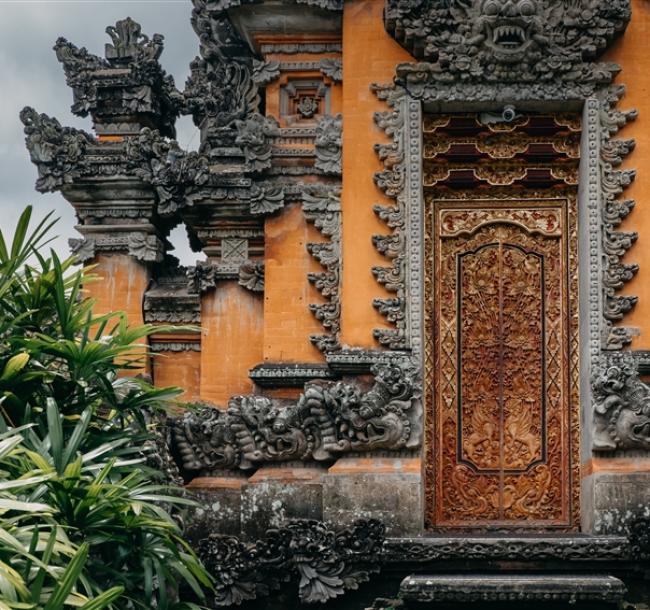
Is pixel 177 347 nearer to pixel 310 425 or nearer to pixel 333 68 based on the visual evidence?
pixel 310 425

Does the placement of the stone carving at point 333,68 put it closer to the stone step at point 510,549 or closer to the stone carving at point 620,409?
the stone carving at point 620,409

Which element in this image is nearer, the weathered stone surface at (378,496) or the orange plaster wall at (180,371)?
the weathered stone surface at (378,496)

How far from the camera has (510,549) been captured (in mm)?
13430

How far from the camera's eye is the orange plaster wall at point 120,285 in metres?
15.4

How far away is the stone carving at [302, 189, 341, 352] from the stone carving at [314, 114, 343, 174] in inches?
9.3

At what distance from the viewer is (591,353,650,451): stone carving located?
45.5 ft

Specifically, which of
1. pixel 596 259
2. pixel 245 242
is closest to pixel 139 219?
pixel 245 242

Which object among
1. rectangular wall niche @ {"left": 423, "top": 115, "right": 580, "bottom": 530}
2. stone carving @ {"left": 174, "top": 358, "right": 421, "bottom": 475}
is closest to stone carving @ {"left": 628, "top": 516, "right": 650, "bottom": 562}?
rectangular wall niche @ {"left": 423, "top": 115, "right": 580, "bottom": 530}

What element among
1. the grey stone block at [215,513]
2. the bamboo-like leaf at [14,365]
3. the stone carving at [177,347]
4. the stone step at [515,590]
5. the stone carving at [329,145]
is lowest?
the stone step at [515,590]

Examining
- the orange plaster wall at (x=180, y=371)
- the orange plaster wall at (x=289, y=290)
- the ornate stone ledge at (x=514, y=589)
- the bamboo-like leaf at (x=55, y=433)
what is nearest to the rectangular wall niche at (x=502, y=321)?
the orange plaster wall at (x=289, y=290)

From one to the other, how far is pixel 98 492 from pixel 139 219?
471 cm

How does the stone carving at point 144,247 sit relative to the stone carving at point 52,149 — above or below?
below

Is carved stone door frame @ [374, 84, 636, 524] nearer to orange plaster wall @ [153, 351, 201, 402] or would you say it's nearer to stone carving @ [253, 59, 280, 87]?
stone carving @ [253, 59, 280, 87]

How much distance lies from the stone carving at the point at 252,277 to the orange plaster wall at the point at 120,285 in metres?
0.98
